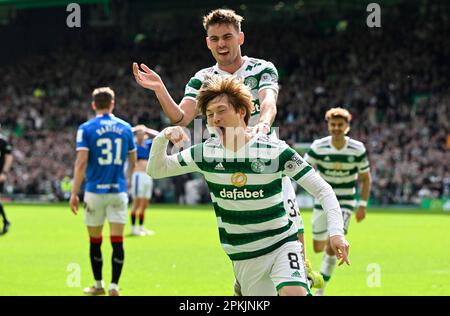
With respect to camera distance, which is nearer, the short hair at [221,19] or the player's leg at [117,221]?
the short hair at [221,19]

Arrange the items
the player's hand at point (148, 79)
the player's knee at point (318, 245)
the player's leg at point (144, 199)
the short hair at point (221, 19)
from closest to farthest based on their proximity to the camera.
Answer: the player's hand at point (148, 79)
the short hair at point (221, 19)
the player's knee at point (318, 245)
the player's leg at point (144, 199)

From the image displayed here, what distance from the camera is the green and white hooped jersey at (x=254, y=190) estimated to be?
214 inches

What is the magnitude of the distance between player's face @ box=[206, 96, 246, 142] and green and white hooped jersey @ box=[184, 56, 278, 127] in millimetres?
1247

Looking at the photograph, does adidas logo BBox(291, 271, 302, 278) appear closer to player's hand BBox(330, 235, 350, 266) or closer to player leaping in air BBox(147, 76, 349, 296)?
player leaping in air BBox(147, 76, 349, 296)

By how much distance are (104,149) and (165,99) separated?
3768 millimetres

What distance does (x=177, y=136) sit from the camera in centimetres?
524

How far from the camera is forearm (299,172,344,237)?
5.16 metres

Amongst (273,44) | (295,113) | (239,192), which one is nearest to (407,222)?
(295,113)

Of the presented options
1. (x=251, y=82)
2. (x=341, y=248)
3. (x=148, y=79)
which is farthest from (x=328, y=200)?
(x=251, y=82)

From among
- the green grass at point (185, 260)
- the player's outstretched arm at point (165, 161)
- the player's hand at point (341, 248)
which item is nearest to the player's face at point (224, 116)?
the player's outstretched arm at point (165, 161)

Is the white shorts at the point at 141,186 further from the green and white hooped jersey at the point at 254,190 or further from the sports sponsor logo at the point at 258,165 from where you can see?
the sports sponsor logo at the point at 258,165

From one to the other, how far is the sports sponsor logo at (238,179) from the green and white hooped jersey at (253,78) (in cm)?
131

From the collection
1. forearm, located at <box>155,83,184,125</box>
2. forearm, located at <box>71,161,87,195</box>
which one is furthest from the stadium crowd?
Result: forearm, located at <box>155,83,184,125</box>

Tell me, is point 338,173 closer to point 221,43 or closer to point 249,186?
point 221,43
